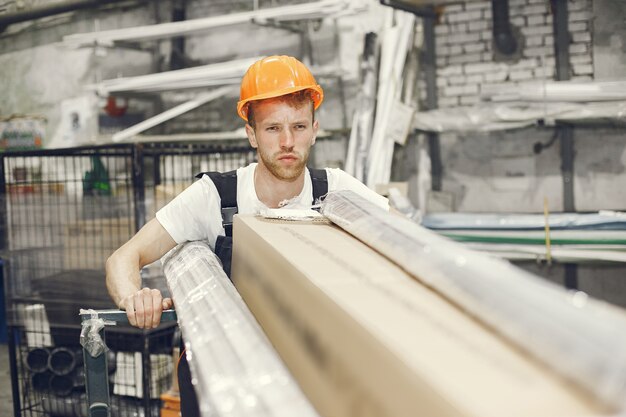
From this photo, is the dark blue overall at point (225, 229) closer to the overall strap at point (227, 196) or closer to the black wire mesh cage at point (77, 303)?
the overall strap at point (227, 196)

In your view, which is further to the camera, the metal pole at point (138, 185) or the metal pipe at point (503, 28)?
the metal pipe at point (503, 28)

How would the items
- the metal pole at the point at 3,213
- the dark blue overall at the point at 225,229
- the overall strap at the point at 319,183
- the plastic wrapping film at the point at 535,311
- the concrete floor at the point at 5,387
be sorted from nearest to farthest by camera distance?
the plastic wrapping film at the point at 535,311 → the dark blue overall at the point at 225,229 → the overall strap at the point at 319,183 → the metal pole at the point at 3,213 → the concrete floor at the point at 5,387

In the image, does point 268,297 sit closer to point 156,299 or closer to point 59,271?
point 156,299

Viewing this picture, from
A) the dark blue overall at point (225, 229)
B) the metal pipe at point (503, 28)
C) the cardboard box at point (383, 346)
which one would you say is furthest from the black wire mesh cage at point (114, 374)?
the metal pipe at point (503, 28)

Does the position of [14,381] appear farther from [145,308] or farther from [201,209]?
[145,308]

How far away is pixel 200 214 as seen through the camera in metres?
1.79

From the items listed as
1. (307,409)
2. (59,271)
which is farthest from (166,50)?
(307,409)

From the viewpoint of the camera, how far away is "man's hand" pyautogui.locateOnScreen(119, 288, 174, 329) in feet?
4.51

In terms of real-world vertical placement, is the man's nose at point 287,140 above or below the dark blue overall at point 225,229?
above

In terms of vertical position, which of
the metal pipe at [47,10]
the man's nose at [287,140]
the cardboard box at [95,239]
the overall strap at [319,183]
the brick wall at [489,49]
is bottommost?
the cardboard box at [95,239]

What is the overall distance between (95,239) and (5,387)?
58.9 inches

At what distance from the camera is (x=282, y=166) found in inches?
71.6

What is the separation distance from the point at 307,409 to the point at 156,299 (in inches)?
35.5

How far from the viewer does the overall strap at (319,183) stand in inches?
74.1
